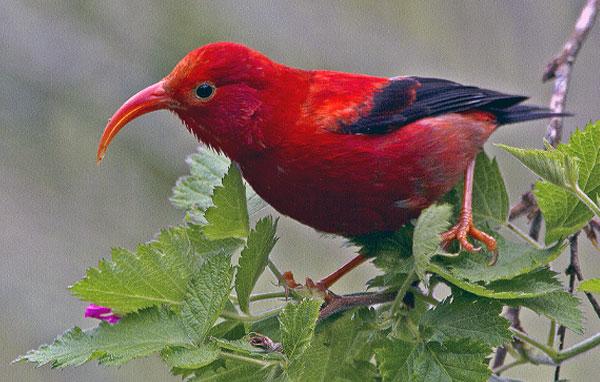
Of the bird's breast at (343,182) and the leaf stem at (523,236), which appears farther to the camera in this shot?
the bird's breast at (343,182)

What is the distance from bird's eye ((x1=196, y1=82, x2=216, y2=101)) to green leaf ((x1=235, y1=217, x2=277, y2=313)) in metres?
0.65

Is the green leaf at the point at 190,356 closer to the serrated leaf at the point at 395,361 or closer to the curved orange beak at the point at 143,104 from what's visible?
the serrated leaf at the point at 395,361

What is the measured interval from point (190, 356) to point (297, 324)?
0.24 metres

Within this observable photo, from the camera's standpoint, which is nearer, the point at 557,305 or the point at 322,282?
the point at 557,305

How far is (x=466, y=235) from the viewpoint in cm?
260

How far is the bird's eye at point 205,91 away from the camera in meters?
2.70

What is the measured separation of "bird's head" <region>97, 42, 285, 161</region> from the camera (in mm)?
2664

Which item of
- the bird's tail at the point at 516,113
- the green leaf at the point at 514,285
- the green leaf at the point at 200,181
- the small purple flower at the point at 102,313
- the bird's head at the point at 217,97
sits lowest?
the green leaf at the point at 514,285

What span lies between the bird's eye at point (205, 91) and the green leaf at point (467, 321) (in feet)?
3.27

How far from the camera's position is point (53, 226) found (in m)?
7.56

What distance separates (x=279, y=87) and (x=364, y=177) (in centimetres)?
40

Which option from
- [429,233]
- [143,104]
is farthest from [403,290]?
[143,104]

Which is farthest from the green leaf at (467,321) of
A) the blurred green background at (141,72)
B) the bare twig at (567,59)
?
the blurred green background at (141,72)

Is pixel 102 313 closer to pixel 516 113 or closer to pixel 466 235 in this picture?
pixel 466 235
